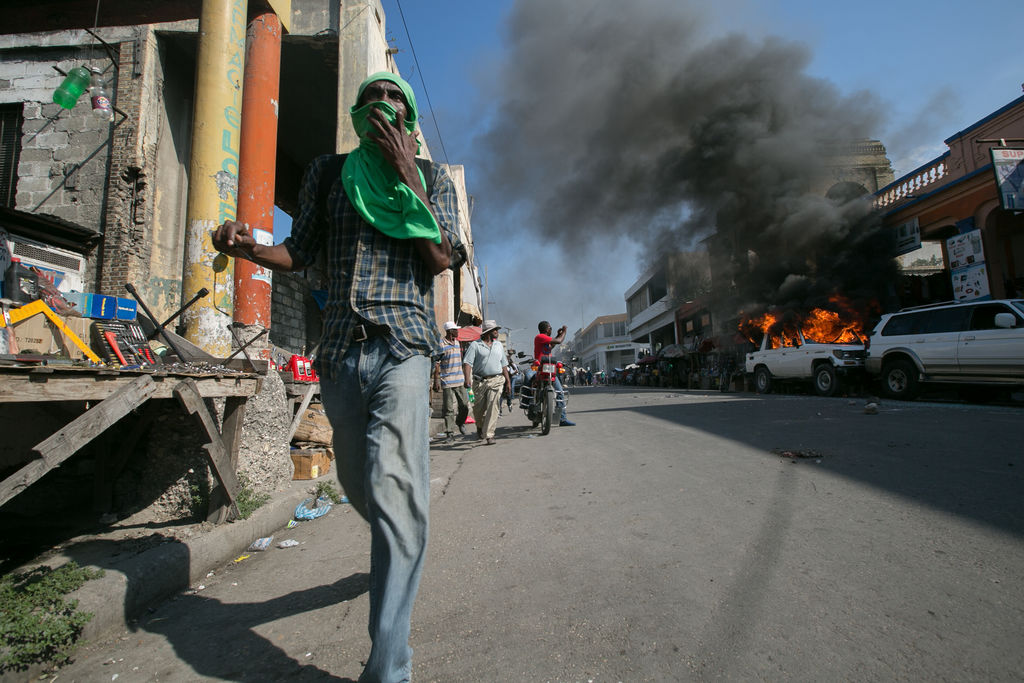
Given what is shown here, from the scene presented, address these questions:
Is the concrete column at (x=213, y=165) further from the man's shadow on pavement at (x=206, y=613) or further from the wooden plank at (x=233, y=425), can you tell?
the man's shadow on pavement at (x=206, y=613)

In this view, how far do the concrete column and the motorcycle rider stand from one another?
4586mm

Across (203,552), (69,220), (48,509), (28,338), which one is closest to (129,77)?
(69,220)

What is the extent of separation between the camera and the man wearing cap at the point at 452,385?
7.70 metres

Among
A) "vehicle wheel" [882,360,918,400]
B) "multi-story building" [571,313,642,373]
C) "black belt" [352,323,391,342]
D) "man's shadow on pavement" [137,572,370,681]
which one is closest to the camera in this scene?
"black belt" [352,323,391,342]

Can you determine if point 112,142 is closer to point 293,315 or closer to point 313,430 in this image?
point 293,315

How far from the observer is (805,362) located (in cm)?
1337

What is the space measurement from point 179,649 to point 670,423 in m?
6.83

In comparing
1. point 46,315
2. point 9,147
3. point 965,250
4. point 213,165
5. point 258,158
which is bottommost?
point 46,315

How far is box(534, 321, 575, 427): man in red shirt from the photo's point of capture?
8.54 m

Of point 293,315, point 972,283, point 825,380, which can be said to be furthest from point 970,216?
point 293,315

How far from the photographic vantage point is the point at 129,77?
8.44 metres

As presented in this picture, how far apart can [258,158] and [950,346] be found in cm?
1159

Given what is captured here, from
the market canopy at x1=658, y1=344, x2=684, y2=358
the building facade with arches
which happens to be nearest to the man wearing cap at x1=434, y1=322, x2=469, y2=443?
the building facade with arches

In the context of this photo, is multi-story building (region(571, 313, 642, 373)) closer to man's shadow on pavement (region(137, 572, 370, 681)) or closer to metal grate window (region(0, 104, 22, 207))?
metal grate window (region(0, 104, 22, 207))
